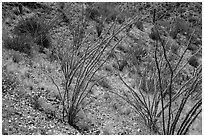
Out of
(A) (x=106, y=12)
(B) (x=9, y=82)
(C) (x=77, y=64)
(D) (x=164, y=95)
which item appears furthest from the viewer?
(A) (x=106, y=12)

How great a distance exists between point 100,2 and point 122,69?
365cm

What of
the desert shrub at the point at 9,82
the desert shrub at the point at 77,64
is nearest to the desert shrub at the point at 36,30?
the desert shrub at the point at 9,82

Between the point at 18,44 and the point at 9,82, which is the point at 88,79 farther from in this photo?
the point at 9,82

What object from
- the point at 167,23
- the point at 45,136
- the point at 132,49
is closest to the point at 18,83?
the point at 45,136

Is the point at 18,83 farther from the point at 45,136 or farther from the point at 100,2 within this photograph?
the point at 100,2

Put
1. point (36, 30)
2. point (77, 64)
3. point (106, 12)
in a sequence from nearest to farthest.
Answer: point (77, 64), point (36, 30), point (106, 12)

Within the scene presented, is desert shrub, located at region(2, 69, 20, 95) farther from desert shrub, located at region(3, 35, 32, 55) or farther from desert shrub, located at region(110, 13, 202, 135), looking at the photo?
desert shrub, located at region(110, 13, 202, 135)

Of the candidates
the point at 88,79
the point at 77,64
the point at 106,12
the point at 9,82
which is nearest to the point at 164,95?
the point at 77,64

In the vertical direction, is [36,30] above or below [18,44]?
above

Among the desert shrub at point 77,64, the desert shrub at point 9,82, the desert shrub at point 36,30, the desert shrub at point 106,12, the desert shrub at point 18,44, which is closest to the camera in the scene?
the desert shrub at point 77,64

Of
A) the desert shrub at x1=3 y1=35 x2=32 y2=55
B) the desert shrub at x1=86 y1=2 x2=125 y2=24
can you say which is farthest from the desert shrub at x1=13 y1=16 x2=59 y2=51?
the desert shrub at x1=86 y1=2 x2=125 y2=24

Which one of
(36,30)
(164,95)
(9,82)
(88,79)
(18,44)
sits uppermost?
(164,95)

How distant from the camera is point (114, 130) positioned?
4375 millimetres

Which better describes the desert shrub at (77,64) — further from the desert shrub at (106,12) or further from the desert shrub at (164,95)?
the desert shrub at (106,12)
